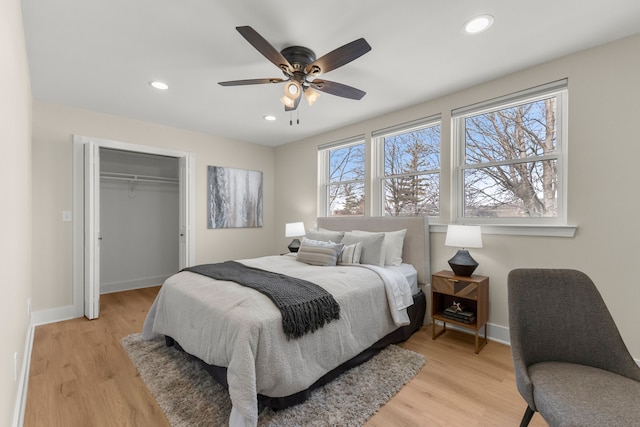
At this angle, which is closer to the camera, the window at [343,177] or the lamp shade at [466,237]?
the lamp shade at [466,237]

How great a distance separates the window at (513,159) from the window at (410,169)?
29 cm

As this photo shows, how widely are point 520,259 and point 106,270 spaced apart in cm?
553

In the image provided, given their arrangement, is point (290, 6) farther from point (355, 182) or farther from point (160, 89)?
point (355, 182)

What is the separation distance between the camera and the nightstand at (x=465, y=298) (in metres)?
2.54

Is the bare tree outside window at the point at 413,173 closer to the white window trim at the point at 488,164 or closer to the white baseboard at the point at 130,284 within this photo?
the white window trim at the point at 488,164

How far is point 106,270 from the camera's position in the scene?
4418 millimetres

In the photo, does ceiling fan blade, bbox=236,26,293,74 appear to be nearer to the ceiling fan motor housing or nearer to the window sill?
the ceiling fan motor housing

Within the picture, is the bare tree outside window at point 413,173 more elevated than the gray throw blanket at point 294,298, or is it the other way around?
the bare tree outside window at point 413,173

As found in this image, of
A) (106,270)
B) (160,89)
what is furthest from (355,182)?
(106,270)

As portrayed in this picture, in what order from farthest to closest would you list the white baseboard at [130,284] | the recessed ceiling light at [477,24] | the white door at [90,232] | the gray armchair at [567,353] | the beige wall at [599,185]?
the white baseboard at [130,284]
the white door at [90,232]
the beige wall at [599,185]
the recessed ceiling light at [477,24]
the gray armchair at [567,353]

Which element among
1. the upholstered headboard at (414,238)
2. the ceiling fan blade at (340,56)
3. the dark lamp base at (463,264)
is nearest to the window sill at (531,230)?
the dark lamp base at (463,264)

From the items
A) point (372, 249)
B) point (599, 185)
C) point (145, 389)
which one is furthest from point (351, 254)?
point (599, 185)

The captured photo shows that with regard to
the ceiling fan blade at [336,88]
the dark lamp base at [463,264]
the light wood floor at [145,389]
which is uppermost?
the ceiling fan blade at [336,88]

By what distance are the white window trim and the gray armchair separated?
1120 mm
